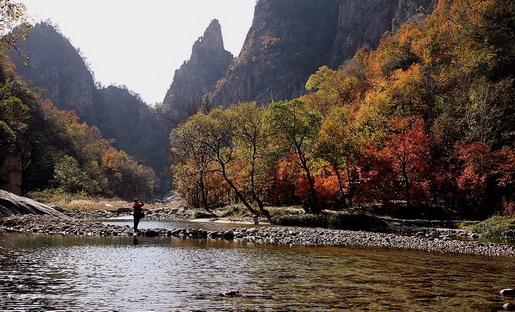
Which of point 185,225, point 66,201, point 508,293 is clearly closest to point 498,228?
point 508,293

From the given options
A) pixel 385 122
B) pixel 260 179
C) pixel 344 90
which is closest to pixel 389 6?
pixel 344 90

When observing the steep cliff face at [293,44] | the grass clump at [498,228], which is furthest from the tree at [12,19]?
the steep cliff face at [293,44]

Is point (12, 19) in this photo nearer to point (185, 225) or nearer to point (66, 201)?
point (185, 225)

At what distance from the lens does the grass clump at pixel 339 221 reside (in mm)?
31750

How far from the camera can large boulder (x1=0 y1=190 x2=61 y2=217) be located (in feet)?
103

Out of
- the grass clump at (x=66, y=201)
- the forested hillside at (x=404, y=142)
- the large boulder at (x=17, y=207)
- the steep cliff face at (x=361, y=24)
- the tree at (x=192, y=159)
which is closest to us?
the large boulder at (x=17, y=207)

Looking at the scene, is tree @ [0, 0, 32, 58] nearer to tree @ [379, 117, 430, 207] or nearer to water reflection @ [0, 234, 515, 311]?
water reflection @ [0, 234, 515, 311]

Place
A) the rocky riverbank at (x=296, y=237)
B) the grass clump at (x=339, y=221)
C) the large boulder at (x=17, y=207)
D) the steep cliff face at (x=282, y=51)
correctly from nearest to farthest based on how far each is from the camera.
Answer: the rocky riverbank at (x=296, y=237), the large boulder at (x=17, y=207), the grass clump at (x=339, y=221), the steep cliff face at (x=282, y=51)

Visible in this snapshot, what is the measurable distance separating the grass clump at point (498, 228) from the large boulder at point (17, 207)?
36.5 meters

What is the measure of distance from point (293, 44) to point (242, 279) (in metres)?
179

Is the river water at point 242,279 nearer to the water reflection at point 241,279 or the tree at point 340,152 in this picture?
the water reflection at point 241,279

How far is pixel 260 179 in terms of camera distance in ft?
157

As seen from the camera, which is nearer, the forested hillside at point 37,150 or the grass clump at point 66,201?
the grass clump at point 66,201

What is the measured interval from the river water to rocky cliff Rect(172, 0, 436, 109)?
13426cm
